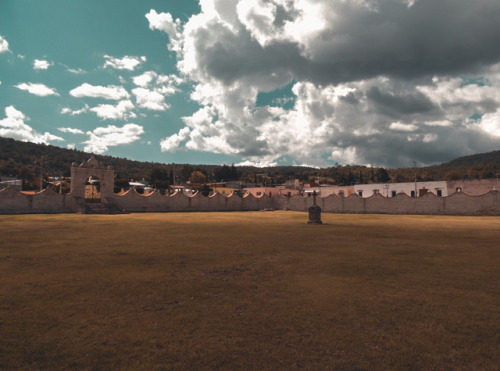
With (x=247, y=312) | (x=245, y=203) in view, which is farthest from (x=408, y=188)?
(x=247, y=312)

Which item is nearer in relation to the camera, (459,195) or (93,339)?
(93,339)

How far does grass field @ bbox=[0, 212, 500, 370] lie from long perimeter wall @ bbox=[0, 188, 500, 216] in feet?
89.1

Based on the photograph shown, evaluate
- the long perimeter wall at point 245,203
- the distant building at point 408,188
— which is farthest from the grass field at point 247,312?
the distant building at point 408,188

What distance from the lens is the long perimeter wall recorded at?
31.4 meters

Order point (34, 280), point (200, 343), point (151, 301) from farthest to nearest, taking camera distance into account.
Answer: point (34, 280) → point (151, 301) → point (200, 343)

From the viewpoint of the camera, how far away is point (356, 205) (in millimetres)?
41250

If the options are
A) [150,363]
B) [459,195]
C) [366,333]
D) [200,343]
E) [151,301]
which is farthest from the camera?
[459,195]

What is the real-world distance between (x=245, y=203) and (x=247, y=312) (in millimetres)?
45124

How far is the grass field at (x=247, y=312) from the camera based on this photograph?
370cm

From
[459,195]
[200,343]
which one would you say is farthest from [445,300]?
[459,195]

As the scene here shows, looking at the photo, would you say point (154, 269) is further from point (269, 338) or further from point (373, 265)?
point (373, 265)

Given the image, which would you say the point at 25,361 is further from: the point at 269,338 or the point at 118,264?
the point at 118,264

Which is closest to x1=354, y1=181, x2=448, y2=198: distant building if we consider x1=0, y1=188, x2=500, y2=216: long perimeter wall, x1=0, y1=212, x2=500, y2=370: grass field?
x1=0, y1=188, x2=500, y2=216: long perimeter wall

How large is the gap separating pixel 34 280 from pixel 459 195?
129ft
